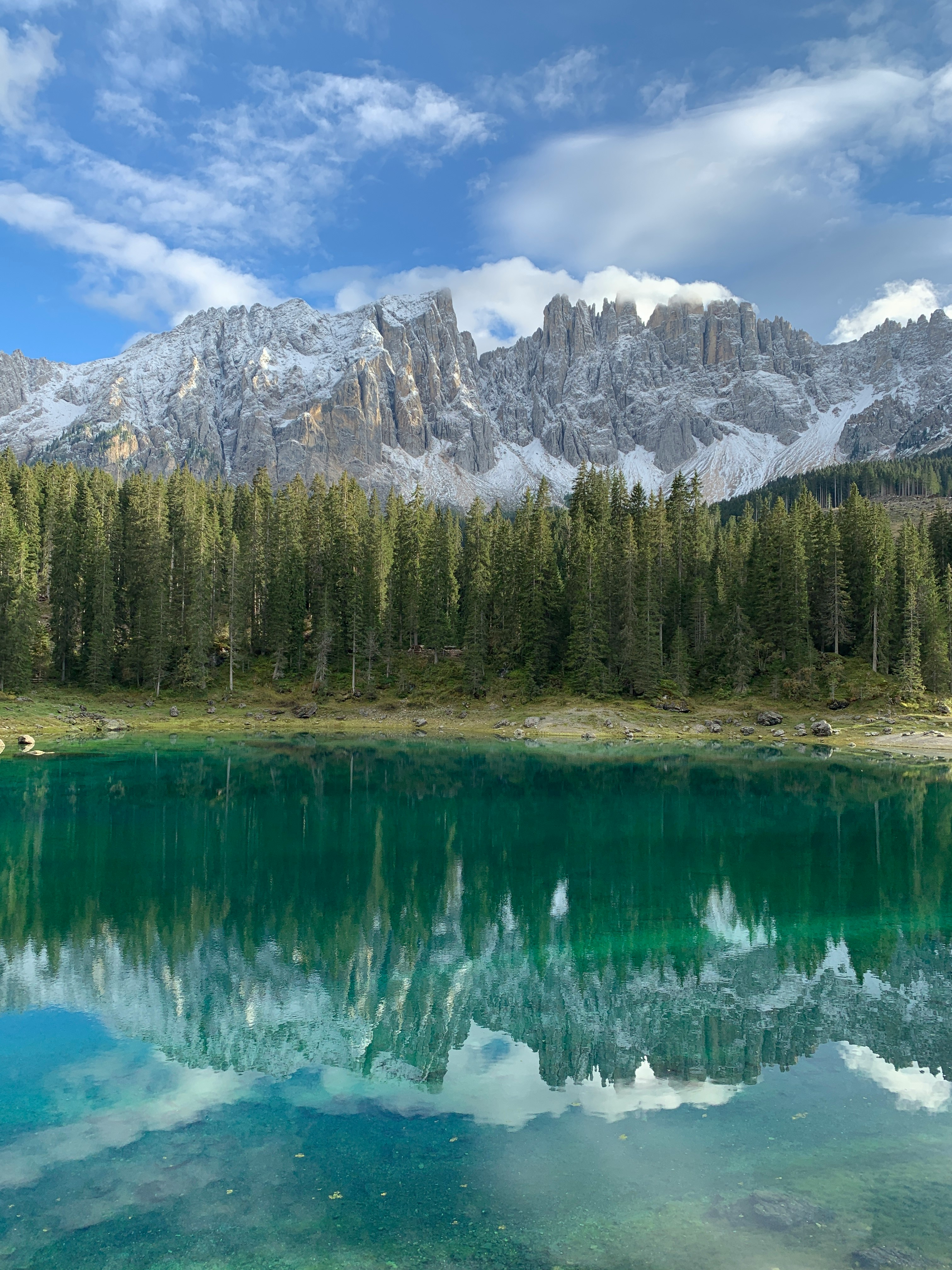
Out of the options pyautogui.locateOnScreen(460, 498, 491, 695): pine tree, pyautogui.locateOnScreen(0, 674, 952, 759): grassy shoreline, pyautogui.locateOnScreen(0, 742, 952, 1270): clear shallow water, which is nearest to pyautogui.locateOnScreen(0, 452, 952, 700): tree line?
pyautogui.locateOnScreen(460, 498, 491, 695): pine tree

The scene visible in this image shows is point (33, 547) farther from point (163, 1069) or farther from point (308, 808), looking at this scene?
point (163, 1069)

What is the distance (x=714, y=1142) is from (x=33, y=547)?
3593 inches

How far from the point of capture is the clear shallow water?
30.6 ft

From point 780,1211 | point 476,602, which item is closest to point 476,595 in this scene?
point 476,602

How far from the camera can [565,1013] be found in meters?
16.0

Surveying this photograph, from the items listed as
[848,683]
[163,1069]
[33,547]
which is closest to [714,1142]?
[163,1069]

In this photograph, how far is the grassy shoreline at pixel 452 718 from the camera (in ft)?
212

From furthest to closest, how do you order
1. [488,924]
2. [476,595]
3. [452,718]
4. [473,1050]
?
[476,595]
[452,718]
[488,924]
[473,1050]

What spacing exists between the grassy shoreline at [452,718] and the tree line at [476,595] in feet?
7.04

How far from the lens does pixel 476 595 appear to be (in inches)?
3226

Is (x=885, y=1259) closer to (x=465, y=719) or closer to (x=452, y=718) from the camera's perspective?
(x=465, y=719)

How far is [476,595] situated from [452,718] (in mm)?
13221

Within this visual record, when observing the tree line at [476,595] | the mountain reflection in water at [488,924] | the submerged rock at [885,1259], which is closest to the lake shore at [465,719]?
the tree line at [476,595]

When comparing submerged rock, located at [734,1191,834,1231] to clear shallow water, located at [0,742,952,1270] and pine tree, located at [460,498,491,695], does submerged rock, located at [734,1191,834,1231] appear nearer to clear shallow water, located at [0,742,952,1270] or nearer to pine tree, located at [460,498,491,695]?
clear shallow water, located at [0,742,952,1270]
